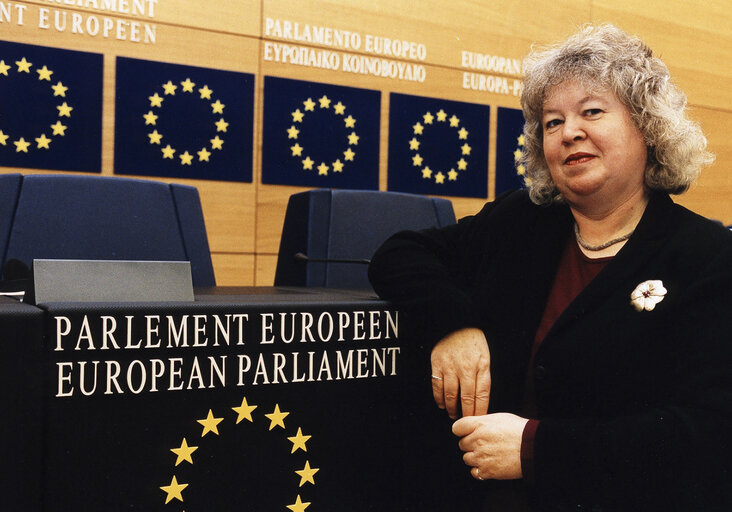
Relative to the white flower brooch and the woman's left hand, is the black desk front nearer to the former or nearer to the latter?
the woman's left hand

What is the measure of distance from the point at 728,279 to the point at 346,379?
550 mm

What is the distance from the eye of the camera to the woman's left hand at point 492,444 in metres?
0.98

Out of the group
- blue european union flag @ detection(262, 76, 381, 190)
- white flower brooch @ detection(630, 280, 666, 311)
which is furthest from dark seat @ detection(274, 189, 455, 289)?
blue european union flag @ detection(262, 76, 381, 190)

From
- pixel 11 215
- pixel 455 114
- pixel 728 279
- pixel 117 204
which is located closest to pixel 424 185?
pixel 455 114

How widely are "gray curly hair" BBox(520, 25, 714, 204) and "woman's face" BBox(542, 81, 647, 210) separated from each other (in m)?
0.02

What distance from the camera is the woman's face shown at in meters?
1.15

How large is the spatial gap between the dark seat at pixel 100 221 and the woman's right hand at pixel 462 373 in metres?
0.84

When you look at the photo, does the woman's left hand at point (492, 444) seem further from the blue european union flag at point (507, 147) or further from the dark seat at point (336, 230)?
the blue european union flag at point (507, 147)

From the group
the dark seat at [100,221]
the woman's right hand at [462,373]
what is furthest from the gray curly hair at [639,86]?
the dark seat at [100,221]

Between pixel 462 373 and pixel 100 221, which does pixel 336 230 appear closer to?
pixel 100 221

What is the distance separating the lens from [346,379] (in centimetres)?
96

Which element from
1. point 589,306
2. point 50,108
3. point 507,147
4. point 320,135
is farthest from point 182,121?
point 589,306

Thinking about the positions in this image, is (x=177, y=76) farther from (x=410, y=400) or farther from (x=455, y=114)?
(x=410, y=400)

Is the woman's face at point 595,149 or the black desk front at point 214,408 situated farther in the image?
the woman's face at point 595,149
